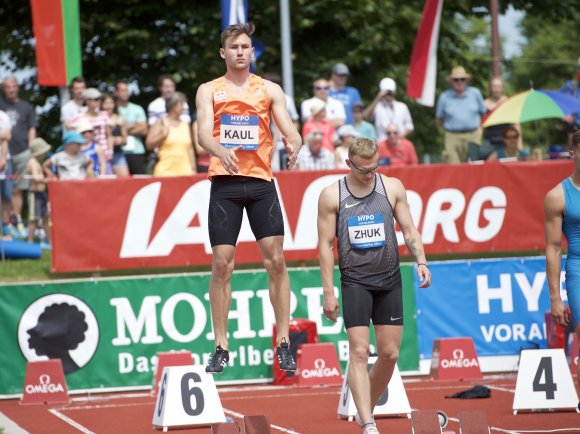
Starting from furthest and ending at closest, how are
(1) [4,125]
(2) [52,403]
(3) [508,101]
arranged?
(3) [508,101] < (1) [4,125] < (2) [52,403]

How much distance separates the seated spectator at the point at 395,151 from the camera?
20.6 m

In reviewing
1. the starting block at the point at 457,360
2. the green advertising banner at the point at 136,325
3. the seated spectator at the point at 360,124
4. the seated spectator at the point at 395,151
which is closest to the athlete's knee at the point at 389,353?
the starting block at the point at 457,360

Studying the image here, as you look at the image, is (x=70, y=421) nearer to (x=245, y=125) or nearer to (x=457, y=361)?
(x=245, y=125)

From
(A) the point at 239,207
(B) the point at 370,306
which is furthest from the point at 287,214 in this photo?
(B) the point at 370,306

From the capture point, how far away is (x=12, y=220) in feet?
65.9

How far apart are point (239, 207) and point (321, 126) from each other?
31.1 ft

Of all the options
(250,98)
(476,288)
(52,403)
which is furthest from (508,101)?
(250,98)

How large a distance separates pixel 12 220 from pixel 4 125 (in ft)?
4.82

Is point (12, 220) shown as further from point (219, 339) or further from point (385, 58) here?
point (385, 58)

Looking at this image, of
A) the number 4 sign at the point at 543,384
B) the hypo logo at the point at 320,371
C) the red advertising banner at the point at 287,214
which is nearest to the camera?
the number 4 sign at the point at 543,384

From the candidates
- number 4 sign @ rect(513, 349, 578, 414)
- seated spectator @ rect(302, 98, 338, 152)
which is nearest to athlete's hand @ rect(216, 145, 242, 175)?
number 4 sign @ rect(513, 349, 578, 414)

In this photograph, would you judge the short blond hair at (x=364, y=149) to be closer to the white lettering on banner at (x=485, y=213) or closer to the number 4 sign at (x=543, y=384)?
the number 4 sign at (x=543, y=384)

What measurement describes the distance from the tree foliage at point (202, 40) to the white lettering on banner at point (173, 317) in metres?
12.6

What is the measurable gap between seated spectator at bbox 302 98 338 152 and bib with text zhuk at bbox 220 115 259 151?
940 centimetres
